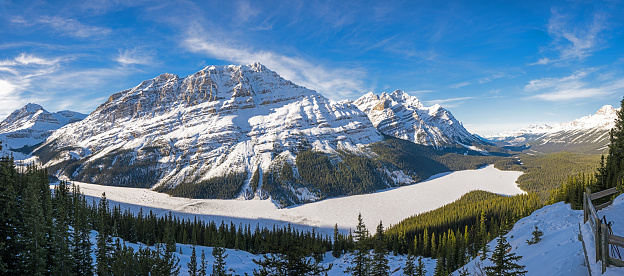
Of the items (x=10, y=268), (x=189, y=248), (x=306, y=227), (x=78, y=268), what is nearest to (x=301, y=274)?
(x=10, y=268)

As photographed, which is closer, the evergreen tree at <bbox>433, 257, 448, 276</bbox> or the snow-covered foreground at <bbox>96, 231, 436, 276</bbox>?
the evergreen tree at <bbox>433, 257, 448, 276</bbox>

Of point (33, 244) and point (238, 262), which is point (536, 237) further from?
point (238, 262)

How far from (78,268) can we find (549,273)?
49.5 metres

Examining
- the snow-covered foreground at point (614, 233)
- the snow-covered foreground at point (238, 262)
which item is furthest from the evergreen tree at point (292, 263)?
the snow-covered foreground at point (238, 262)

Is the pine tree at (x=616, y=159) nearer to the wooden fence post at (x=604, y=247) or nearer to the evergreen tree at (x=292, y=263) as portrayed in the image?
the wooden fence post at (x=604, y=247)

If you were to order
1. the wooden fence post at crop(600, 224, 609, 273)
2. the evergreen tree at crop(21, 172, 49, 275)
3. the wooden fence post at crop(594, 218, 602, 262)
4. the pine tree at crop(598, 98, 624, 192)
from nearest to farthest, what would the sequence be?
the wooden fence post at crop(600, 224, 609, 273)
the wooden fence post at crop(594, 218, 602, 262)
the evergreen tree at crop(21, 172, 49, 275)
the pine tree at crop(598, 98, 624, 192)

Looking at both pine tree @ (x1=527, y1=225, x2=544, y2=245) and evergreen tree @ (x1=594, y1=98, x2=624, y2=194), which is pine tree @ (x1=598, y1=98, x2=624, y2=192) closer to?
evergreen tree @ (x1=594, y1=98, x2=624, y2=194)

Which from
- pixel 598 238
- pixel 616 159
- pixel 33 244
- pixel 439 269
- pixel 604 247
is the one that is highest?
pixel 616 159

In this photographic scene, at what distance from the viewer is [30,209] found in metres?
28.5

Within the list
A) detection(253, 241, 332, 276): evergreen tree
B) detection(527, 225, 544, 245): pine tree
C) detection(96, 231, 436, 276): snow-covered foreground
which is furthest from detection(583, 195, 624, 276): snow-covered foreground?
detection(96, 231, 436, 276): snow-covered foreground

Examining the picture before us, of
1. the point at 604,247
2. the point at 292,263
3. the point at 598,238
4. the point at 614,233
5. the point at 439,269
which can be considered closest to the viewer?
the point at 604,247

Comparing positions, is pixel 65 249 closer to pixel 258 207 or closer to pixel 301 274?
pixel 301 274

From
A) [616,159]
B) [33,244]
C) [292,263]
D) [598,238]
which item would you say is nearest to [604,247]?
[598,238]

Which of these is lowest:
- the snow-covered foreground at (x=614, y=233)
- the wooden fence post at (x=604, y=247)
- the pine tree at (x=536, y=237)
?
the pine tree at (x=536, y=237)
